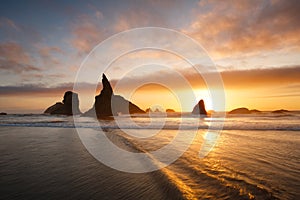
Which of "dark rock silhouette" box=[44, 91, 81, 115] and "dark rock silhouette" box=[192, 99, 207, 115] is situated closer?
"dark rock silhouette" box=[192, 99, 207, 115]

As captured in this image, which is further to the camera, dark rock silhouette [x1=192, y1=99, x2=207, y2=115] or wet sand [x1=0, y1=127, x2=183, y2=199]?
dark rock silhouette [x1=192, y1=99, x2=207, y2=115]

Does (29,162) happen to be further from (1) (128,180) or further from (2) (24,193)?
(1) (128,180)

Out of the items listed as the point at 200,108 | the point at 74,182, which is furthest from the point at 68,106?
the point at 74,182

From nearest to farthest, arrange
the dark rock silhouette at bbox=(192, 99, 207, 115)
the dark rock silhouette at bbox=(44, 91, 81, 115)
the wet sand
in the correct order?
1. the wet sand
2. the dark rock silhouette at bbox=(192, 99, 207, 115)
3. the dark rock silhouette at bbox=(44, 91, 81, 115)

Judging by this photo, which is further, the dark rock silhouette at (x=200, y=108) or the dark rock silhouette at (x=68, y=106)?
the dark rock silhouette at (x=68, y=106)

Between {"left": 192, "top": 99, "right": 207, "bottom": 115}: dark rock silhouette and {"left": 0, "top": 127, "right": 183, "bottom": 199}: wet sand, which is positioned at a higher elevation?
{"left": 192, "top": 99, "right": 207, "bottom": 115}: dark rock silhouette

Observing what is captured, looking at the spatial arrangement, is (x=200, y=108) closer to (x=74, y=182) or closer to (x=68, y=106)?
(x=68, y=106)

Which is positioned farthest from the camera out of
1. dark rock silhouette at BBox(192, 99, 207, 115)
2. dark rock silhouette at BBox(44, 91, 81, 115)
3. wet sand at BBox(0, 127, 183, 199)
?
dark rock silhouette at BBox(44, 91, 81, 115)

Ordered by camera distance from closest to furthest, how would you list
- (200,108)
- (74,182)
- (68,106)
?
1. (74,182)
2. (200,108)
3. (68,106)

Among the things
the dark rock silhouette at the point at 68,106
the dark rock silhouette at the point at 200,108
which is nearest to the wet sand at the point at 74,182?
the dark rock silhouette at the point at 200,108

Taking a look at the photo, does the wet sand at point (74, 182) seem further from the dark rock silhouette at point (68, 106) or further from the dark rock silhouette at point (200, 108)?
the dark rock silhouette at point (68, 106)

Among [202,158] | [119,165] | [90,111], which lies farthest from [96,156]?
[90,111]

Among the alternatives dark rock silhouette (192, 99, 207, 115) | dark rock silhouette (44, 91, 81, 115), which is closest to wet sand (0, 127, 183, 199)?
dark rock silhouette (192, 99, 207, 115)

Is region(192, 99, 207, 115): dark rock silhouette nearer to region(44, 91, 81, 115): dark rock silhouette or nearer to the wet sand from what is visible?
region(44, 91, 81, 115): dark rock silhouette
